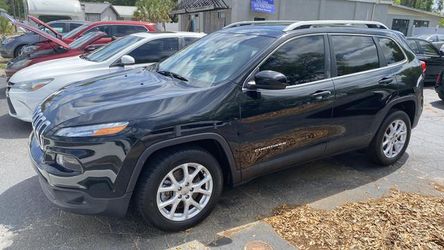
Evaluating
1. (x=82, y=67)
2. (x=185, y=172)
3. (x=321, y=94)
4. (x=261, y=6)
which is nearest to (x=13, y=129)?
(x=82, y=67)

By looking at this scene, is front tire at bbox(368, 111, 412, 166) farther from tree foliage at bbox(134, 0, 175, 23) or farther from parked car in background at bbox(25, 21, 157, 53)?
tree foliage at bbox(134, 0, 175, 23)

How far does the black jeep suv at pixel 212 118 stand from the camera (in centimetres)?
269

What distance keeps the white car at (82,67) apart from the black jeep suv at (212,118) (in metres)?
2.12

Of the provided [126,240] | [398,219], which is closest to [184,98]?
[126,240]

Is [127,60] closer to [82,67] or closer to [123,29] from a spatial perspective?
[82,67]

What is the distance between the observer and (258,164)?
3.39 m

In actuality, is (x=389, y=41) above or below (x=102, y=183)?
above

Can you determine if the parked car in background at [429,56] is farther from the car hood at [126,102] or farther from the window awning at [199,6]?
the window awning at [199,6]

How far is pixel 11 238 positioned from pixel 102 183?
0.99 metres

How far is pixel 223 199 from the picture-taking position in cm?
367

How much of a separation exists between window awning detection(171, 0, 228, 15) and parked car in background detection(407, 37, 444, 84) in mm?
10863

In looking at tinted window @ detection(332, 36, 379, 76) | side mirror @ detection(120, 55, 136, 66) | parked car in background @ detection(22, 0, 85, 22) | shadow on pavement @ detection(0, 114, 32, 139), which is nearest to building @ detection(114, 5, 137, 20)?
parked car in background @ detection(22, 0, 85, 22)

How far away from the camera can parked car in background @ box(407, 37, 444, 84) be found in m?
10.5

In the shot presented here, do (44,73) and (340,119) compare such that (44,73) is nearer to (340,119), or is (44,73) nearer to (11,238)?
(11,238)
